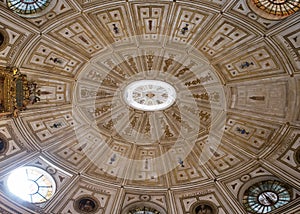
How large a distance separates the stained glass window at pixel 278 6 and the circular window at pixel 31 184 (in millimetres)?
14783

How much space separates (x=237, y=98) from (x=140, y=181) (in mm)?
7559

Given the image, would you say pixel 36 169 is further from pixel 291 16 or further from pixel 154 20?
pixel 291 16

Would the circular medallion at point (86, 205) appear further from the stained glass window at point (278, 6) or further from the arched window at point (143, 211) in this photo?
the stained glass window at point (278, 6)

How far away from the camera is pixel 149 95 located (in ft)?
105

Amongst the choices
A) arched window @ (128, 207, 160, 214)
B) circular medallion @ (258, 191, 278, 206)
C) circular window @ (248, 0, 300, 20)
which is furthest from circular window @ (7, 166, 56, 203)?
circular window @ (248, 0, 300, 20)

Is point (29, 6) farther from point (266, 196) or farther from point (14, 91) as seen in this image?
point (266, 196)

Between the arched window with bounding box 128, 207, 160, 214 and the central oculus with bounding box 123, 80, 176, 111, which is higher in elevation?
the central oculus with bounding box 123, 80, 176, 111

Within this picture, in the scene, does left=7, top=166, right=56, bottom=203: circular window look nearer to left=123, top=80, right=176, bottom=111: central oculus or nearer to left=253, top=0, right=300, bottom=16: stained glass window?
left=123, top=80, right=176, bottom=111: central oculus

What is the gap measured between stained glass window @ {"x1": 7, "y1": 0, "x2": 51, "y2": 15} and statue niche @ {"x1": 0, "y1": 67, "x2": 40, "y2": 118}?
3063mm

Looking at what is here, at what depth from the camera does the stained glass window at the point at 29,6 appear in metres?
25.4

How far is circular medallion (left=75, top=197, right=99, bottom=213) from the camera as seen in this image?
94.3 ft

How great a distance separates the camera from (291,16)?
82.2ft

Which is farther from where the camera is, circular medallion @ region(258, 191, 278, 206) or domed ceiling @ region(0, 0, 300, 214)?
circular medallion @ region(258, 191, 278, 206)

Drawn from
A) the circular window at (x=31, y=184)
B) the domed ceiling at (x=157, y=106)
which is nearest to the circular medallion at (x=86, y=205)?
the domed ceiling at (x=157, y=106)
